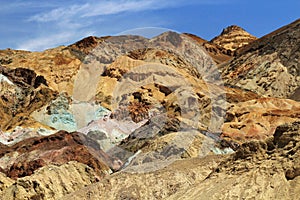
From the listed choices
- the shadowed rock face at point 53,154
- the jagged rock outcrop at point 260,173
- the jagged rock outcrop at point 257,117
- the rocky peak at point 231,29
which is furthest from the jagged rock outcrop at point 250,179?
the rocky peak at point 231,29

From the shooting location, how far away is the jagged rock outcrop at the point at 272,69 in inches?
2542

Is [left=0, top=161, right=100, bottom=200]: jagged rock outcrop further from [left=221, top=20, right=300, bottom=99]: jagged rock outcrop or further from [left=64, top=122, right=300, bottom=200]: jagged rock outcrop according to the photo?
[left=221, top=20, right=300, bottom=99]: jagged rock outcrop

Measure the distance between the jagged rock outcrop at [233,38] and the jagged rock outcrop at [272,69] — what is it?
38.6 meters

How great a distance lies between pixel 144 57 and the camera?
222 feet

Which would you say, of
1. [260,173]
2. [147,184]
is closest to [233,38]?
[147,184]

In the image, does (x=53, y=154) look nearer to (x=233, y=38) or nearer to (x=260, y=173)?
(x=260, y=173)

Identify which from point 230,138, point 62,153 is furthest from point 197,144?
point 230,138

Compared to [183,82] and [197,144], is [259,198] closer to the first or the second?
[197,144]

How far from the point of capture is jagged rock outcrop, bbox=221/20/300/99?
2542 inches

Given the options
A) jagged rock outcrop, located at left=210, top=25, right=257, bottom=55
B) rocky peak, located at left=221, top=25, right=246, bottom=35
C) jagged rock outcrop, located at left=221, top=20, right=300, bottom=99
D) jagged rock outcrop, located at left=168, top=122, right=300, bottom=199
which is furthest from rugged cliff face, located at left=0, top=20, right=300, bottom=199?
rocky peak, located at left=221, top=25, right=246, bottom=35

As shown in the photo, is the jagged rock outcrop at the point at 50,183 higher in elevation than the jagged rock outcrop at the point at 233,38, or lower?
lower

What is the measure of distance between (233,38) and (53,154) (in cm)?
8808

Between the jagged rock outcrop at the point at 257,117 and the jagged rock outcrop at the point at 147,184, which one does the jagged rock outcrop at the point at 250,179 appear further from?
the jagged rock outcrop at the point at 257,117

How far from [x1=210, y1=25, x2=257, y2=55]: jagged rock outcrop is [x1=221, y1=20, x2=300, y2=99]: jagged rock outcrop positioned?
127 feet
